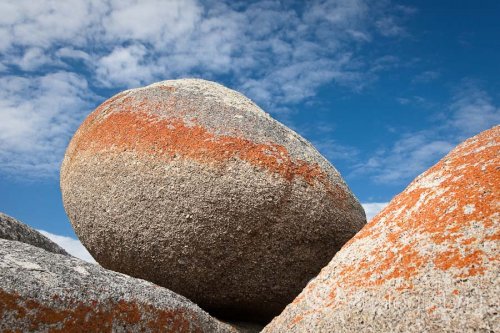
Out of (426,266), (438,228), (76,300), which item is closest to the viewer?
(426,266)

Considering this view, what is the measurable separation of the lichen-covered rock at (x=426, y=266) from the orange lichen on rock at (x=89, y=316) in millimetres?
747

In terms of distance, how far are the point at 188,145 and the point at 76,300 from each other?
7.09ft

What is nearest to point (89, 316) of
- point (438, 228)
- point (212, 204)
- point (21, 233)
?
point (212, 204)

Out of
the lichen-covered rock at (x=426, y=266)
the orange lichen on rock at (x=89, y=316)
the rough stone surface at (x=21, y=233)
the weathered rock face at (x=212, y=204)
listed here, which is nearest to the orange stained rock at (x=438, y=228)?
the lichen-covered rock at (x=426, y=266)

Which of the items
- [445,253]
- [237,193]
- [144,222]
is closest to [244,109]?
[237,193]

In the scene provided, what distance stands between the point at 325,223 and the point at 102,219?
2184mm

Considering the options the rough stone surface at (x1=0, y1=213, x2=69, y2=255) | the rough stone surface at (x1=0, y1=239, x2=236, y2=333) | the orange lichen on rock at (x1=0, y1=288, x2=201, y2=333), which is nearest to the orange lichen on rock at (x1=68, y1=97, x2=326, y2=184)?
the rough stone surface at (x1=0, y1=213, x2=69, y2=255)

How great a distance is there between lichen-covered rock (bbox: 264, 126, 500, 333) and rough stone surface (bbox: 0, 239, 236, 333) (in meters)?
0.79

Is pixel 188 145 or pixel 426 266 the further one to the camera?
pixel 188 145

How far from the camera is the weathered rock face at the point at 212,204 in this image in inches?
198

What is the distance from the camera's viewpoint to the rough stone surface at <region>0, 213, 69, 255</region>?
4.76 m

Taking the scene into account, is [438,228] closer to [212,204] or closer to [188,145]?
[212,204]

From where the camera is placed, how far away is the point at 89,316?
338cm

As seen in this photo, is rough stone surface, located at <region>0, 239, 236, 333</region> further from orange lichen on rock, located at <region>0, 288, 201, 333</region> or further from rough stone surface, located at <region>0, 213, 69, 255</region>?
rough stone surface, located at <region>0, 213, 69, 255</region>
